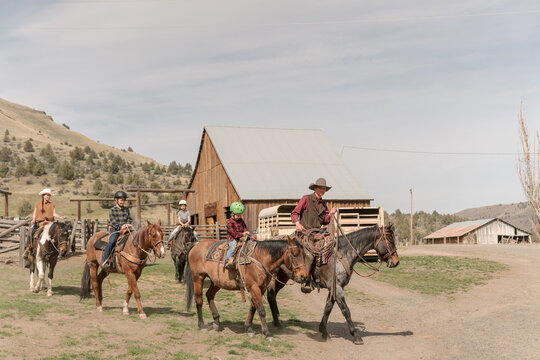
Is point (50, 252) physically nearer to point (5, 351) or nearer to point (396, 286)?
point (5, 351)

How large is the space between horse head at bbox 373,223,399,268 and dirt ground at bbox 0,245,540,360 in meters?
1.70

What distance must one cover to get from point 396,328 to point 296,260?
3890 mm

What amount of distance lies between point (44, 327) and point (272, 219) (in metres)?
17.7

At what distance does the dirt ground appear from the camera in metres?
9.30

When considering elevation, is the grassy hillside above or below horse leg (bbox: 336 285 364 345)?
above

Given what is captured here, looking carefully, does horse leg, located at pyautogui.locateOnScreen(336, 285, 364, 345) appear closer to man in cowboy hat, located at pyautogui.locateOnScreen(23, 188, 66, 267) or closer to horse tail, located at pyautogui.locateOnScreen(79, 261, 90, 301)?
horse tail, located at pyautogui.locateOnScreen(79, 261, 90, 301)

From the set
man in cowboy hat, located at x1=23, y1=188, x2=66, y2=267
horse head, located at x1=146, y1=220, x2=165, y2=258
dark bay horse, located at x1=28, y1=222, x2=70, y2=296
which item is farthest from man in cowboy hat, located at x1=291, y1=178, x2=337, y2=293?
man in cowboy hat, located at x1=23, y1=188, x2=66, y2=267

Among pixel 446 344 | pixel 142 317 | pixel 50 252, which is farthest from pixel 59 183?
pixel 446 344

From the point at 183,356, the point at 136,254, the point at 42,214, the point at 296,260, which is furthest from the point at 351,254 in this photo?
the point at 42,214

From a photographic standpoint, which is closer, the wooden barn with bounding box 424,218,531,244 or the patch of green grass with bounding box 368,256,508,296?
the patch of green grass with bounding box 368,256,508,296

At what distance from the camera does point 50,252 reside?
14070mm

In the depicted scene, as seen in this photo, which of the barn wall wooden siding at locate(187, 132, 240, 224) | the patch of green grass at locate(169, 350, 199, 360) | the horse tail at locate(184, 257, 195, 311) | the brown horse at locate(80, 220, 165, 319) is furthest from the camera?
the barn wall wooden siding at locate(187, 132, 240, 224)

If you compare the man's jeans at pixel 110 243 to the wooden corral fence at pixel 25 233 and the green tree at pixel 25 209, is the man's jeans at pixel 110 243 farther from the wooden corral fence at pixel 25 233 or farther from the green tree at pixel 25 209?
the green tree at pixel 25 209

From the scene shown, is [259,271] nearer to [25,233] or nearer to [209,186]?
[25,233]
